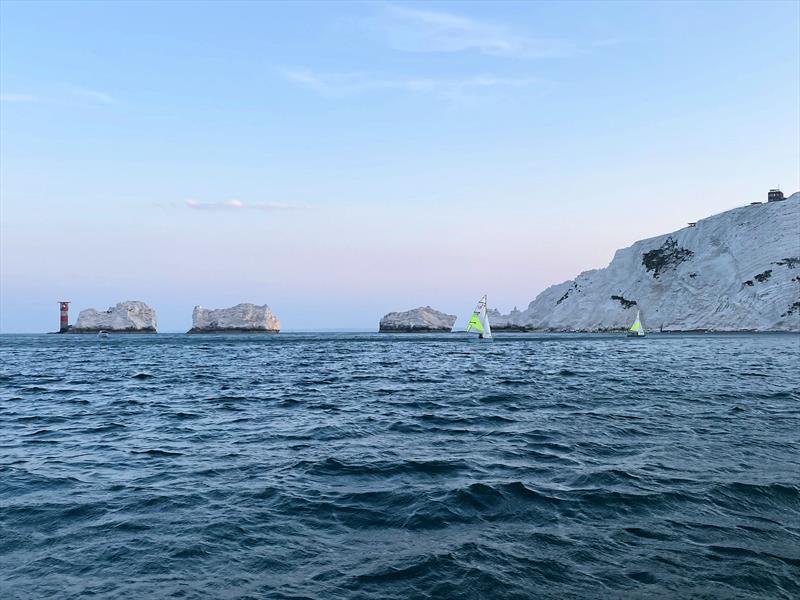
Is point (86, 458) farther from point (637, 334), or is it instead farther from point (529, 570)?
point (637, 334)


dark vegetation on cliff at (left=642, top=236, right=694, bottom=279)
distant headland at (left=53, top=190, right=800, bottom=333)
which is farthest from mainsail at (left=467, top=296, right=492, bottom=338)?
dark vegetation on cliff at (left=642, top=236, right=694, bottom=279)

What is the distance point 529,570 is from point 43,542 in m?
7.71

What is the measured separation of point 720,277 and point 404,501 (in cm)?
18513

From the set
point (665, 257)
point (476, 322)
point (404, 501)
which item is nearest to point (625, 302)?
point (665, 257)

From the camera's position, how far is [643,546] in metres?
8.27

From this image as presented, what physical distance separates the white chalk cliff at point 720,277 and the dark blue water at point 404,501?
507 ft

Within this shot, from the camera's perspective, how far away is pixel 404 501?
1066 centimetres

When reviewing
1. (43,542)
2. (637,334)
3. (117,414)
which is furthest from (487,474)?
(637,334)

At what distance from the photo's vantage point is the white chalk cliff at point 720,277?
15025 cm

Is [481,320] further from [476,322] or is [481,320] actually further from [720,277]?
[720,277]

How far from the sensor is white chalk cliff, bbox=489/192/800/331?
15025cm

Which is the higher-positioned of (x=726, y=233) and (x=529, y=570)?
(x=726, y=233)

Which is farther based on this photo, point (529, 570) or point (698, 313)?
point (698, 313)

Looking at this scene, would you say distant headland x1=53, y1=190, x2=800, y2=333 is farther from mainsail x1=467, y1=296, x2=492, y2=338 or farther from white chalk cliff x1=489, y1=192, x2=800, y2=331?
mainsail x1=467, y1=296, x2=492, y2=338
